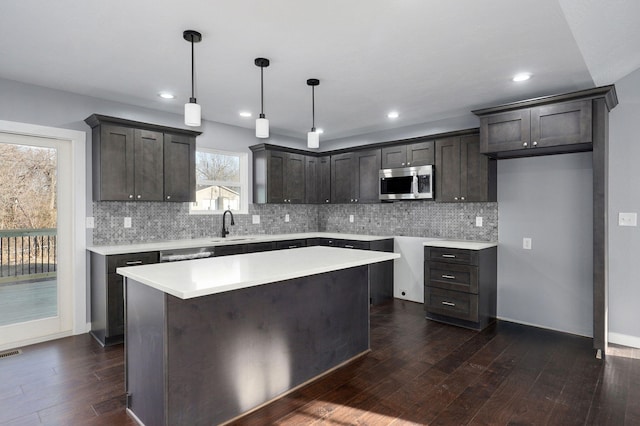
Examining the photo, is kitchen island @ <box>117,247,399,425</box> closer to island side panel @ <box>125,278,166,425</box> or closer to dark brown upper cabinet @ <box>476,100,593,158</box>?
island side panel @ <box>125,278,166,425</box>

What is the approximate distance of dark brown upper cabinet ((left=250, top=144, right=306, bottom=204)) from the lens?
17.5 feet

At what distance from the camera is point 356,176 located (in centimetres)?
554

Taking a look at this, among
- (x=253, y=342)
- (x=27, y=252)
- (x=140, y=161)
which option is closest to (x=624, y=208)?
(x=253, y=342)

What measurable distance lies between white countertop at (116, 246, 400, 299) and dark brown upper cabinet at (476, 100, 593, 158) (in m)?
1.86

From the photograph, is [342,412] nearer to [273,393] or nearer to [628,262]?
[273,393]

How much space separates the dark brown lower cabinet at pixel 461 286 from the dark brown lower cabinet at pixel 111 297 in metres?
3.17

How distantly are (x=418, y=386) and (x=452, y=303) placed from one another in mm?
1597

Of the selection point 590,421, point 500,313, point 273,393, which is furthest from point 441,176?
point 273,393

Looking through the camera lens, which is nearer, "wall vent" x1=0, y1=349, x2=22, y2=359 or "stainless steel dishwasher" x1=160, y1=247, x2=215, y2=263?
"wall vent" x1=0, y1=349, x2=22, y2=359

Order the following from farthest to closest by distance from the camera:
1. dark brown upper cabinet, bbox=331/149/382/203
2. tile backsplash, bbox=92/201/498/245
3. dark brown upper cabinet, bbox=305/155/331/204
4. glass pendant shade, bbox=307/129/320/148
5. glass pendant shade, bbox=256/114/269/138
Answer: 1. dark brown upper cabinet, bbox=305/155/331/204
2. dark brown upper cabinet, bbox=331/149/382/203
3. tile backsplash, bbox=92/201/498/245
4. glass pendant shade, bbox=307/129/320/148
5. glass pendant shade, bbox=256/114/269/138

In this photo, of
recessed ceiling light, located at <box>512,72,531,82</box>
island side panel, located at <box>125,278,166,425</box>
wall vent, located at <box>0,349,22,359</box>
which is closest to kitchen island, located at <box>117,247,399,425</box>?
island side panel, located at <box>125,278,166,425</box>

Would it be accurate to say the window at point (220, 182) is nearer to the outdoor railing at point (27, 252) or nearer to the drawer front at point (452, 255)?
the outdoor railing at point (27, 252)

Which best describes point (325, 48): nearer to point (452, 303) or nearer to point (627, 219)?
point (452, 303)

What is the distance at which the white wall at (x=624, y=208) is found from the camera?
3346 millimetres
